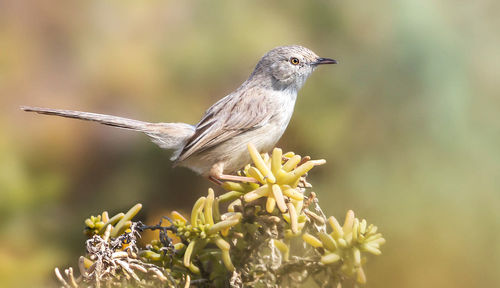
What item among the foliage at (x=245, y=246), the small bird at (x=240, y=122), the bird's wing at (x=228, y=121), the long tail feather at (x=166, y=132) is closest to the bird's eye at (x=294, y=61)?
the small bird at (x=240, y=122)

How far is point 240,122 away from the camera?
9.21 ft

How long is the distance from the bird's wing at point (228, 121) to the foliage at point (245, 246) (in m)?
1.26

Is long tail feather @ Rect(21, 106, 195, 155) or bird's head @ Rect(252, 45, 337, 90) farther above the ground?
bird's head @ Rect(252, 45, 337, 90)

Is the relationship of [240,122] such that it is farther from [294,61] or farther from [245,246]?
[245,246]

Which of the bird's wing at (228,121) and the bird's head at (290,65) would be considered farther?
the bird's head at (290,65)

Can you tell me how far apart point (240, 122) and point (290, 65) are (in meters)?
0.45

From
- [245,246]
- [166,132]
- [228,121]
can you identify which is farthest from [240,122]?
[245,246]

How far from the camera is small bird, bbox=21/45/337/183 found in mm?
2736

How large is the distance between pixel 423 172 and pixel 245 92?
1039 millimetres

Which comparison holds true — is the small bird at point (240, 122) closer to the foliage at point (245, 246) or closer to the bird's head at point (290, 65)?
the bird's head at point (290, 65)

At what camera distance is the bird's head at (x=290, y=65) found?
2.94m

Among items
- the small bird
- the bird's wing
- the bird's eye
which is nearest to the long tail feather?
the small bird

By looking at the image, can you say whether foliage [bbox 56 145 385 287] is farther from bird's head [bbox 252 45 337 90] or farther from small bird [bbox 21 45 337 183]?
bird's head [bbox 252 45 337 90]

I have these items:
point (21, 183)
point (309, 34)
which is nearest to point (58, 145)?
point (21, 183)
